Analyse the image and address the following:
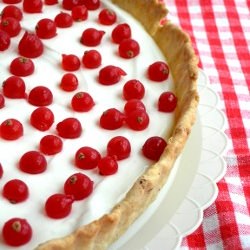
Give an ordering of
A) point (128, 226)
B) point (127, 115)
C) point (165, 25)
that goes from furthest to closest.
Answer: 1. point (165, 25)
2. point (127, 115)
3. point (128, 226)

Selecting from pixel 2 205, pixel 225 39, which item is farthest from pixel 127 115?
pixel 225 39

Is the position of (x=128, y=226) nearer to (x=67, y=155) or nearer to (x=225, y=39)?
(x=67, y=155)

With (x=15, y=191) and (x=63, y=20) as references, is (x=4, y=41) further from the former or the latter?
(x=15, y=191)

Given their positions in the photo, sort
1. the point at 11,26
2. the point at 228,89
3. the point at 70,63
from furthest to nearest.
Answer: the point at 228,89 < the point at 11,26 < the point at 70,63

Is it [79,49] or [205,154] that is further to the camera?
[79,49]

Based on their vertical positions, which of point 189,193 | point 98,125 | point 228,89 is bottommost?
point 228,89

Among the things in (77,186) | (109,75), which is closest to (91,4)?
(109,75)

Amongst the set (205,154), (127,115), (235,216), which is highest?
(127,115)

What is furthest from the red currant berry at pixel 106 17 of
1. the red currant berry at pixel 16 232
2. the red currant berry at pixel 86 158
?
the red currant berry at pixel 16 232
